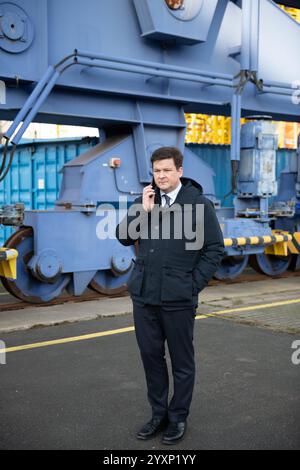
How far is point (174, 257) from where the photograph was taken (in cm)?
346

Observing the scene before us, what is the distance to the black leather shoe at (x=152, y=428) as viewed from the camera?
349 centimetres

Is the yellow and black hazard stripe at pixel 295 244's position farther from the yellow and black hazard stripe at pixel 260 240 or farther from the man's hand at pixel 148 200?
the man's hand at pixel 148 200

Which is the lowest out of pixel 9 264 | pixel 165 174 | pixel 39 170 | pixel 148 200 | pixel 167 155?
pixel 9 264

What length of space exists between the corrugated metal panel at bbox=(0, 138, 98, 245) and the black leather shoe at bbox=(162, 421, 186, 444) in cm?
873

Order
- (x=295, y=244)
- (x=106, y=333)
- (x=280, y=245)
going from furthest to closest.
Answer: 1. (x=295, y=244)
2. (x=280, y=245)
3. (x=106, y=333)

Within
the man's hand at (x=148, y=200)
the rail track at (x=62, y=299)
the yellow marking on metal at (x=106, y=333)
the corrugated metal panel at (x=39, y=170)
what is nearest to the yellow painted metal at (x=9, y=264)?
the rail track at (x=62, y=299)

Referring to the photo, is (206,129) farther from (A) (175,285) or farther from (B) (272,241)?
(A) (175,285)

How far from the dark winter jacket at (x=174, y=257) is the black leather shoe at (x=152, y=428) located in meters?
0.78

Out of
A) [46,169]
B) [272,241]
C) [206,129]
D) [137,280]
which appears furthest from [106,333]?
[206,129]

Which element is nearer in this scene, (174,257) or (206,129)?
(174,257)

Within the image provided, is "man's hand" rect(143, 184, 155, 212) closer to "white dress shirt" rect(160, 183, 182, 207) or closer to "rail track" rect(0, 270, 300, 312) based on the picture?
"white dress shirt" rect(160, 183, 182, 207)

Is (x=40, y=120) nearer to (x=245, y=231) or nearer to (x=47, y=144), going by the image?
(x=245, y=231)

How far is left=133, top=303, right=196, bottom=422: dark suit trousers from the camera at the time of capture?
3.47m

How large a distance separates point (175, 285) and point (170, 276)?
0.21 ft
